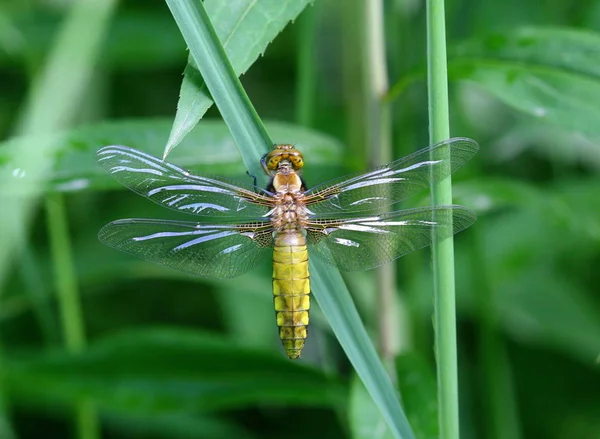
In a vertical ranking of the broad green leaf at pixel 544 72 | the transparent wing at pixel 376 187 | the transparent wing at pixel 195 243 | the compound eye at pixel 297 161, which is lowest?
the transparent wing at pixel 195 243

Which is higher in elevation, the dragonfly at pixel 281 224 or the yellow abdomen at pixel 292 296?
the dragonfly at pixel 281 224

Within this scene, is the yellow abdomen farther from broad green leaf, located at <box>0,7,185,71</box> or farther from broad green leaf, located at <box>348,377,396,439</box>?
broad green leaf, located at <box>0,7,185,71</box>

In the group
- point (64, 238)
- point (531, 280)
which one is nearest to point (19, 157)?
point (64, 238)

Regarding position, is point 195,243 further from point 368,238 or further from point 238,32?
point 238,32

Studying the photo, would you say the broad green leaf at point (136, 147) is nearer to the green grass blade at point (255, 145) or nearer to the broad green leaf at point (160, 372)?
the green grass blade at point (255, 145)

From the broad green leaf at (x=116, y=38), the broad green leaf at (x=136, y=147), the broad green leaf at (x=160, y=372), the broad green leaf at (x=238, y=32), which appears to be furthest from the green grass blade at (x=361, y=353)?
the broad green leaf at (x=116, y=38)

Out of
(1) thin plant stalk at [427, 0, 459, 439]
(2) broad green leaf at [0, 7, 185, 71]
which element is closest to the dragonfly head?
(1) thin plant stalk at [427, 0, 459, 439]
